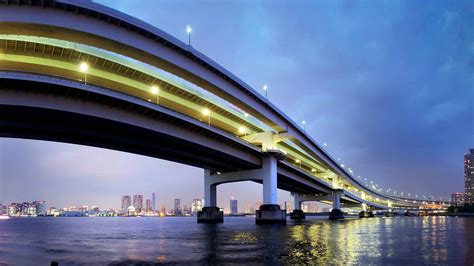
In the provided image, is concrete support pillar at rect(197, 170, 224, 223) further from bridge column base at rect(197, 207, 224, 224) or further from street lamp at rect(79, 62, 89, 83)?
street lamp at rect(79, 62, 89, 83)

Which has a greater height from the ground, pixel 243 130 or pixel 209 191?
pixel 243 130

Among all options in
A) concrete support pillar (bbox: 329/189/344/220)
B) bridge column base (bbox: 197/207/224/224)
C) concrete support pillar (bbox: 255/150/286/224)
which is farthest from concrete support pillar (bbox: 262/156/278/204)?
concrete support pillar (bbox: 329/189/344/220)

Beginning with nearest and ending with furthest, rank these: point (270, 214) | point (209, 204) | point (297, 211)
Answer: point (270, 214), point (209, 204), point (297, 211)

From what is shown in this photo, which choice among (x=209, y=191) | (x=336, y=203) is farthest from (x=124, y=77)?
(x=336, y=203)

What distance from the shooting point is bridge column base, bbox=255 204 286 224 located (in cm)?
7156

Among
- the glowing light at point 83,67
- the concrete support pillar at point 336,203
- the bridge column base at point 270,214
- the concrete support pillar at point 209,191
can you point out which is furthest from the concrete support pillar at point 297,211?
the glowing light at point 83,67

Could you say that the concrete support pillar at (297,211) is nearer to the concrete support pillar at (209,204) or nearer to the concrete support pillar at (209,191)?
the concrete support pillar at (209,204)

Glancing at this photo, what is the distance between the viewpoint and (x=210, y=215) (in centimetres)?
8356

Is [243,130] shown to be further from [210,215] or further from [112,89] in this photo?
[112,89]

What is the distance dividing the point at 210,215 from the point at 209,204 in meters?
3.01

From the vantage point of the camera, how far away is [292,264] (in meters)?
19.4

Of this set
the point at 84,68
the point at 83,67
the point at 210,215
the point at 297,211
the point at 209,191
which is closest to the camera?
the point at 83,67

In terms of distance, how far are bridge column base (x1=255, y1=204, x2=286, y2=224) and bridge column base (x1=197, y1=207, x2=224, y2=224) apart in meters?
12.3

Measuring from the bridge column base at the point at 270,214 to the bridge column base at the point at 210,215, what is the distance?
12.3 meters
